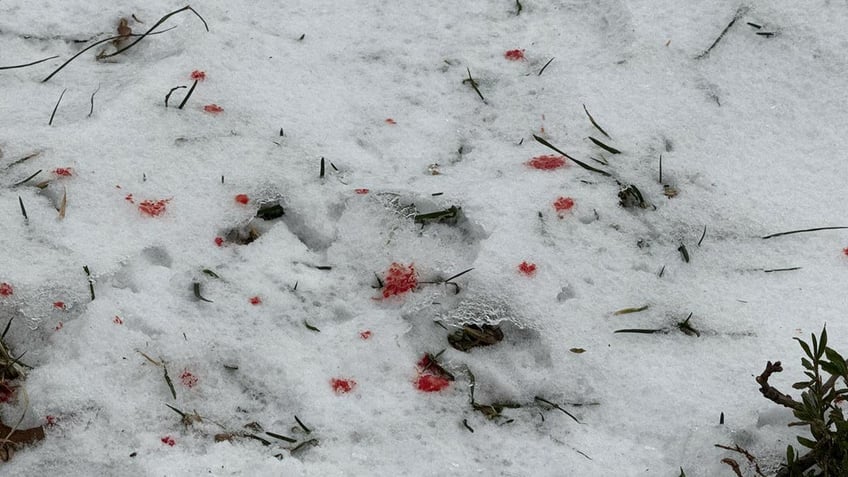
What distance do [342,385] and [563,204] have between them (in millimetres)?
891

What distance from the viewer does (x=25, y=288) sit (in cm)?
211

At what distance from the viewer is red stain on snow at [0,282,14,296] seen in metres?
2.09

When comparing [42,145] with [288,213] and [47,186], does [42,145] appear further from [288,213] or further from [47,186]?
[288,213]

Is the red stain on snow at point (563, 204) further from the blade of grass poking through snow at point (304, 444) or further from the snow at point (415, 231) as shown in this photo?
the blade of grass poking through snow at point (304, 444)

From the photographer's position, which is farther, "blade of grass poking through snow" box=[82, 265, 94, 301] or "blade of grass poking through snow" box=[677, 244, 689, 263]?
"blade of grass poking through snow" box=[677, 244, 689, 263]

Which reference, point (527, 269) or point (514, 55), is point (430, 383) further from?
point (514, 55)

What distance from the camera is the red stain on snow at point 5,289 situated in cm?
209

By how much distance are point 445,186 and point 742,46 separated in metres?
1.31

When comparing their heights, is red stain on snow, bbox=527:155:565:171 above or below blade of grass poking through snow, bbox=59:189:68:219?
above

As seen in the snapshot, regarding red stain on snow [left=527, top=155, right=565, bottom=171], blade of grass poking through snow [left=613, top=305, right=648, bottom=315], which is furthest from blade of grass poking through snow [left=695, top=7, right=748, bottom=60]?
blade of grass poking through snow [left=613, top=305, right=648, bottom=315]

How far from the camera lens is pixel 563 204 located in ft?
7.99

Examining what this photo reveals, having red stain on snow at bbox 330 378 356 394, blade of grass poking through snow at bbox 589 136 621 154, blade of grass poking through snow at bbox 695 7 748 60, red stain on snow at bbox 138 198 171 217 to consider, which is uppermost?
blade of grass poking through snow at bbox 695 7 748 60

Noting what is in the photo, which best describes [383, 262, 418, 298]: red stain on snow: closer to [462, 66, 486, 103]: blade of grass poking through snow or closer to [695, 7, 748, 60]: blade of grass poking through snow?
[462, 66, 486, 103]: blade of grass poking through snow

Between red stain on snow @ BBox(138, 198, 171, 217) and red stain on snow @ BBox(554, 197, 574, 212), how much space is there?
1173 millimetres
